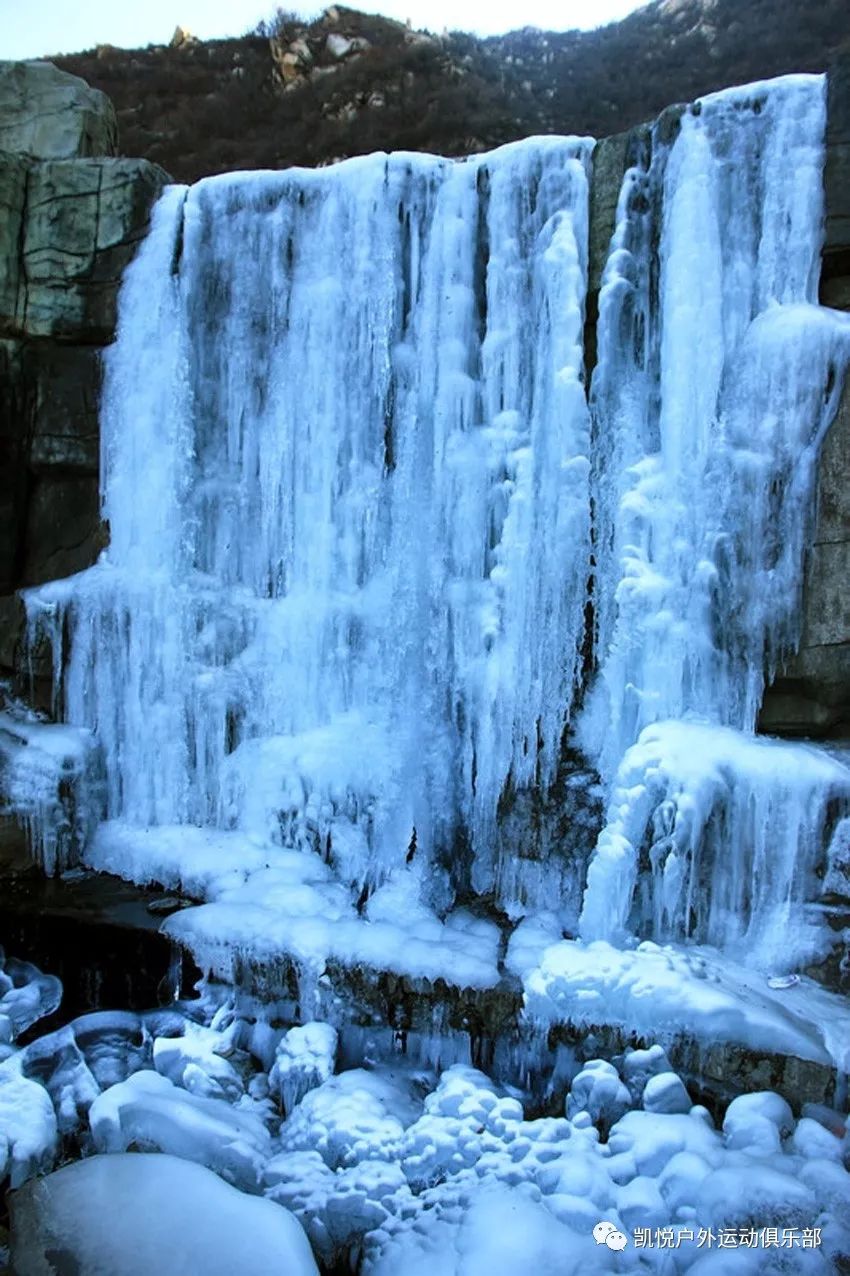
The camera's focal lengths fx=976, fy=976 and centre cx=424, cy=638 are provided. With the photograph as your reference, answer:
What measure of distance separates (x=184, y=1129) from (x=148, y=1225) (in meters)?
0.72

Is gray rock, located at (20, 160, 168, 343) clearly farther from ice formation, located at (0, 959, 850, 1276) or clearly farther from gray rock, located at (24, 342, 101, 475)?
ice formation, located at (0, 959, 850, 1276)

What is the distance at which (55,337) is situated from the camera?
303 inches

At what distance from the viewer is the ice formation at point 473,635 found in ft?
14.8

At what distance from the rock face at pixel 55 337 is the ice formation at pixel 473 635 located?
10.4 inches

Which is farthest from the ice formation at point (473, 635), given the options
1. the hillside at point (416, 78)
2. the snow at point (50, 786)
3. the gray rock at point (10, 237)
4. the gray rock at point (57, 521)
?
the hillside at point (416, 78)

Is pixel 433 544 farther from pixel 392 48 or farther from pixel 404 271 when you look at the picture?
pixel 392 48

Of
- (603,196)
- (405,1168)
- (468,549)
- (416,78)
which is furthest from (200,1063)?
(416,78)

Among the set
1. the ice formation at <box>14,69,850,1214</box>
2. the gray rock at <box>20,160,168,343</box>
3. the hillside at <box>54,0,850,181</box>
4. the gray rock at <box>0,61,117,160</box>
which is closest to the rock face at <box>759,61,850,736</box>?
the ice formation at <box>14,69,850,1214</box>

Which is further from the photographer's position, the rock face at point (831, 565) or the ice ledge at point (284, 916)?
the rock face at point (831, 565)

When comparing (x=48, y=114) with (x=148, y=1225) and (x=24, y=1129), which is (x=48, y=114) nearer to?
(x=24, y=1129)

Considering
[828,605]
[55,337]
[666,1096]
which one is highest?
[55,337]

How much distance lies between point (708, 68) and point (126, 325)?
1077 centimetres

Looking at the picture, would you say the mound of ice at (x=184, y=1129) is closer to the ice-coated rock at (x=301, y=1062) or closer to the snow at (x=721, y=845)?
the ice-coated rock at (x=301, y=1062)

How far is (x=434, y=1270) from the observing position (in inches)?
141
